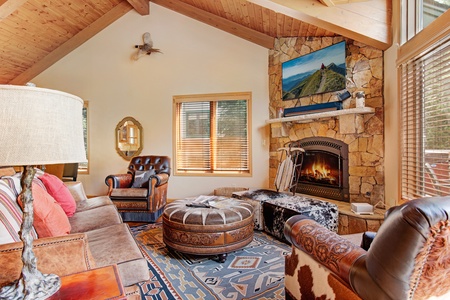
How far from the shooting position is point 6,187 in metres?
1.61

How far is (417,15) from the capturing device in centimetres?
262

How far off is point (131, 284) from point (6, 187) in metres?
1.03

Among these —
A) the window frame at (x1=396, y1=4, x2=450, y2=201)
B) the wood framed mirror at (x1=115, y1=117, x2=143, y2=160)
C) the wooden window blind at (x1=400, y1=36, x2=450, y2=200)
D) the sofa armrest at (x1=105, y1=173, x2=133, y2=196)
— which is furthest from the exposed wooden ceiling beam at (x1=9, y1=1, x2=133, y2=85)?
the wooden window blind at (x1=400, y1=36, x2=450, y2=200)

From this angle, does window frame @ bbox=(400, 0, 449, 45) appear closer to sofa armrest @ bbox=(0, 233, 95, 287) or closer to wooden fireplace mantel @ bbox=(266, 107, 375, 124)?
wooden fireplace mantel @ bbox=(266, 107, 375, 124)

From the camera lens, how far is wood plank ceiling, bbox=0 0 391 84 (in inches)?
114

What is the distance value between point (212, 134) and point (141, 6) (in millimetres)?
2829

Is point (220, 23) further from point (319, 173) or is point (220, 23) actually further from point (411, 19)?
point (319, 173)

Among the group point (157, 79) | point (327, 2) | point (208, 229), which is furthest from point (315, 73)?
point (157, 79)

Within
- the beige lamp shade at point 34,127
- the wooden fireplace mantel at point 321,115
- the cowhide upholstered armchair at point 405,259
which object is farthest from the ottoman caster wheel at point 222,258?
the wooden fireplace mantel at point 321,115

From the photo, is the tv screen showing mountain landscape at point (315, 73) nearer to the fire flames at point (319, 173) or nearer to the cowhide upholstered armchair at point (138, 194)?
the fire flames at point (319, 173)

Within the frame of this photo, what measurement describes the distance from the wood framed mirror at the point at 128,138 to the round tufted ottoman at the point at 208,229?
9.78 ft

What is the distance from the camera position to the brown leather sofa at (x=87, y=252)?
1058 millimetres

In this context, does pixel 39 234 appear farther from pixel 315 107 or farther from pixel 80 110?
pixel 315 107

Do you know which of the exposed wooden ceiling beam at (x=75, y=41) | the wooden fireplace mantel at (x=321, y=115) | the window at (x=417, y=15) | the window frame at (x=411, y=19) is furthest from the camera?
the exposed wooden ceiling beam at (x=75, y=41)
